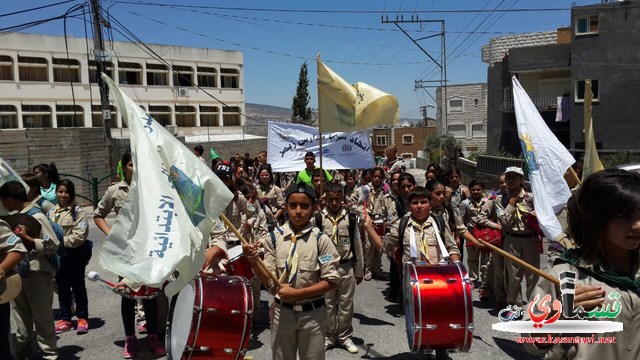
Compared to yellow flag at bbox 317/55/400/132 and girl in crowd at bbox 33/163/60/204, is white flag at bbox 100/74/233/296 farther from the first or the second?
girl in crowd at bbox 33/163/60/204

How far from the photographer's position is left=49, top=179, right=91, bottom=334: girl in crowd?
19.6 feet

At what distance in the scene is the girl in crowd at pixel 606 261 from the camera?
198cm

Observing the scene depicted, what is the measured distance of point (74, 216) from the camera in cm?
605

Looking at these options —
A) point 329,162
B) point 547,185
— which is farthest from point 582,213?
point 329,162

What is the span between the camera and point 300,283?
396cm

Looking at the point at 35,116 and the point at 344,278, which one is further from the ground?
the point at 35,116

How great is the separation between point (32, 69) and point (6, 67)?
6.05ft

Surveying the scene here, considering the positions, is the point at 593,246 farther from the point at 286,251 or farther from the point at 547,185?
the point at 547,185

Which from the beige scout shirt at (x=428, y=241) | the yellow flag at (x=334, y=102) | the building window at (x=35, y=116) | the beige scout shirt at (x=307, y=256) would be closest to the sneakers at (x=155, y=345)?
the beige scout shirt at (x=307, y=256)

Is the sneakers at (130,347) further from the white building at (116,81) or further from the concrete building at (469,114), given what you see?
the concrete building at (469,114)

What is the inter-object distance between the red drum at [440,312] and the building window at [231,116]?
173 feet

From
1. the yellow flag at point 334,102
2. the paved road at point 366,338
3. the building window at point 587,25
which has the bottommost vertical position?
the paved road at point 366,338

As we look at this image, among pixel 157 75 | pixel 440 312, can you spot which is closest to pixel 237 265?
pixel 440 312

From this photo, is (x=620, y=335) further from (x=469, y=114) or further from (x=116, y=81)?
(x=469, y=114)
